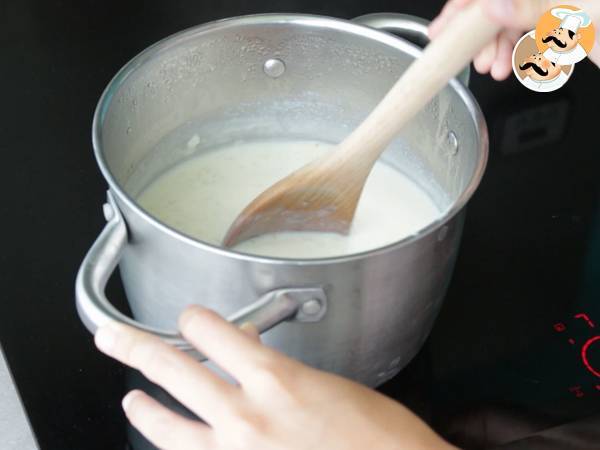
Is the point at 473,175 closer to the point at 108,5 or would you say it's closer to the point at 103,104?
the point at 103,104

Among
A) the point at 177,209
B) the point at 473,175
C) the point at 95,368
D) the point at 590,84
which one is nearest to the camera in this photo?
the point at 473,175

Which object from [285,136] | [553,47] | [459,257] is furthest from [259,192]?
[553,47]

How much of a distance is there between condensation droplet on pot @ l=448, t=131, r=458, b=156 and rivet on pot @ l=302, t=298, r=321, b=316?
0.25m

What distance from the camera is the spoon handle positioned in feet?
2.12

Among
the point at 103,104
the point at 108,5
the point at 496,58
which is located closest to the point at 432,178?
the point at 496,58

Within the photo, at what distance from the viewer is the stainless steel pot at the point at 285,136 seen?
584 mm

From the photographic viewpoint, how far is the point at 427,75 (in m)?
0.67

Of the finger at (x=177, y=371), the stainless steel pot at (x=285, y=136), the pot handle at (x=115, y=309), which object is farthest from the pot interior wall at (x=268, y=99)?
the finger at (x=177, y=371)

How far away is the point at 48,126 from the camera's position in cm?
92

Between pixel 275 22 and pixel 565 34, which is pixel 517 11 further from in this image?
pixel 275 22

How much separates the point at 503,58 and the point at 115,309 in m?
0.45

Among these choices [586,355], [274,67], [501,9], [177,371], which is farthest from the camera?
[274,67]

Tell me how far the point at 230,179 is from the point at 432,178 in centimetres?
20

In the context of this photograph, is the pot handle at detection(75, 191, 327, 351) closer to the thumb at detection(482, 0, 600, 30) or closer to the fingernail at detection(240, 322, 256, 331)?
the fingernail at detection(240, 322, 256, 331)
